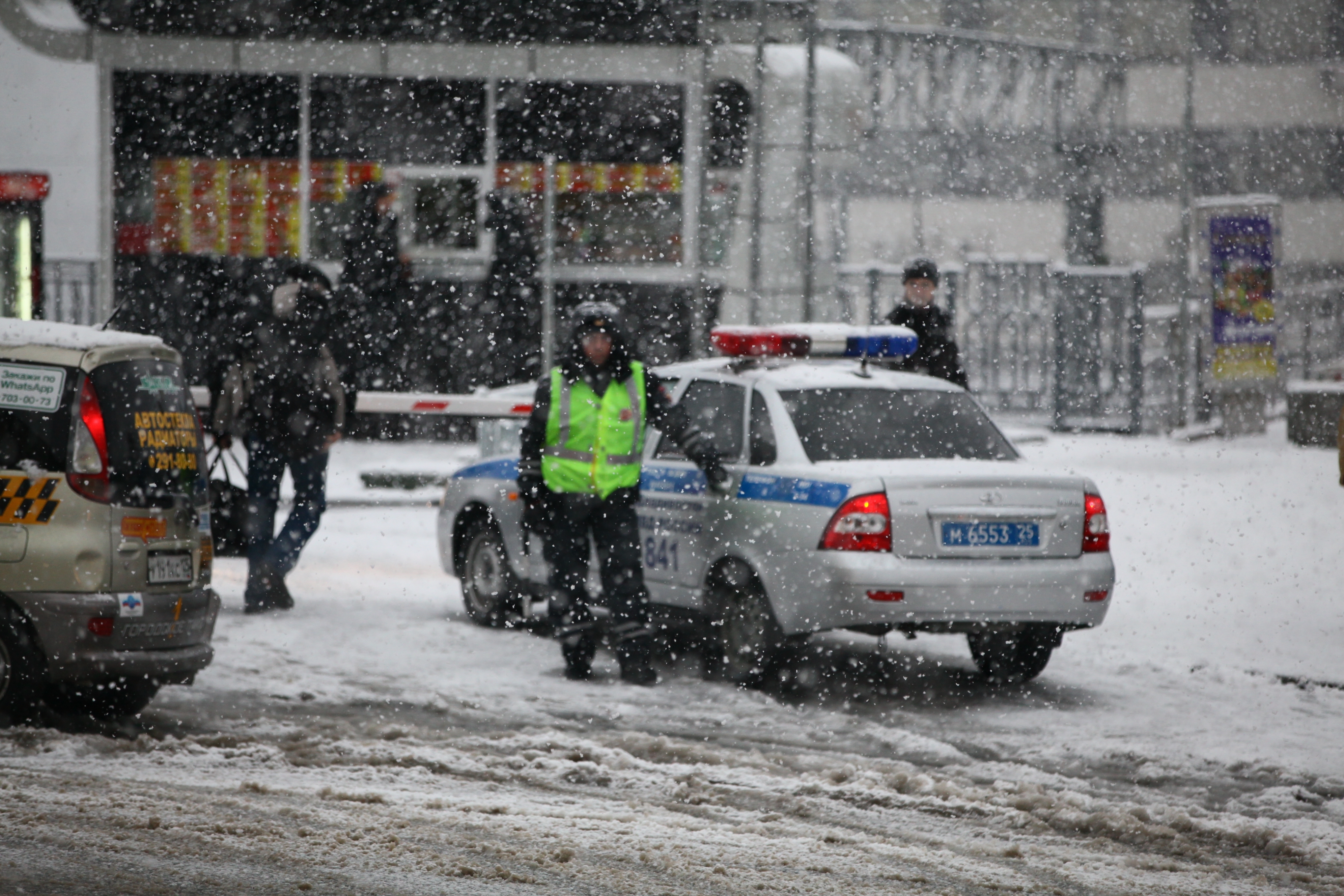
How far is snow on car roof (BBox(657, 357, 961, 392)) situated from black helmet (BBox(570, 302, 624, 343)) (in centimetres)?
67

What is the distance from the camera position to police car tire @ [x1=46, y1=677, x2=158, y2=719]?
7.47 m

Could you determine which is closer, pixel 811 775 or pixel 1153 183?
pixel 811 775

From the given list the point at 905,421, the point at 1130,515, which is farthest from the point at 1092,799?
the point at 1130,515

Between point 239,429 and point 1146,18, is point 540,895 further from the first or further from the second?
point 1146,18

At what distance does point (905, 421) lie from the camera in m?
8.78

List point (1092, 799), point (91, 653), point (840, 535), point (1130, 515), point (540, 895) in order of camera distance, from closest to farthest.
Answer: point (540, 895)
point (1092, 799)
point (91, 653)
point (840, 535)
point (1130, 515)

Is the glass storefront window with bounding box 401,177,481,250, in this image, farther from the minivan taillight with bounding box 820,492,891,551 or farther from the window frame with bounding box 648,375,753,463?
the minivan taillight with bounding box 820,492,891,551

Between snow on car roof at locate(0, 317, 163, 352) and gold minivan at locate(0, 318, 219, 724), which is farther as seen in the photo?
snow on car roof at locate(0, 317, 163, 352)

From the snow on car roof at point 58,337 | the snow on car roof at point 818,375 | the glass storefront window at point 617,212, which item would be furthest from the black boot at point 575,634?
the glass storefront window at point 617,212

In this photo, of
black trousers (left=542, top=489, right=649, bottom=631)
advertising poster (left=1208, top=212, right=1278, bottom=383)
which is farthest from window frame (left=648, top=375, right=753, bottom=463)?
advertising poster (left=1208, top=212, right=1278, bottom=383)

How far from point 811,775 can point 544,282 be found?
46.8ft

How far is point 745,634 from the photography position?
335 inches

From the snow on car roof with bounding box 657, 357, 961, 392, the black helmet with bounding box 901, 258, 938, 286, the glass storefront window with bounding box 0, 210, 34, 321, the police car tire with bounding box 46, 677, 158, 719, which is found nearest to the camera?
the police car tire with bounding box 46, 677, 158, 719

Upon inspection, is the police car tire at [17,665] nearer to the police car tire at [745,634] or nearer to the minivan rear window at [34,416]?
the minivan rear window at [34,416]
